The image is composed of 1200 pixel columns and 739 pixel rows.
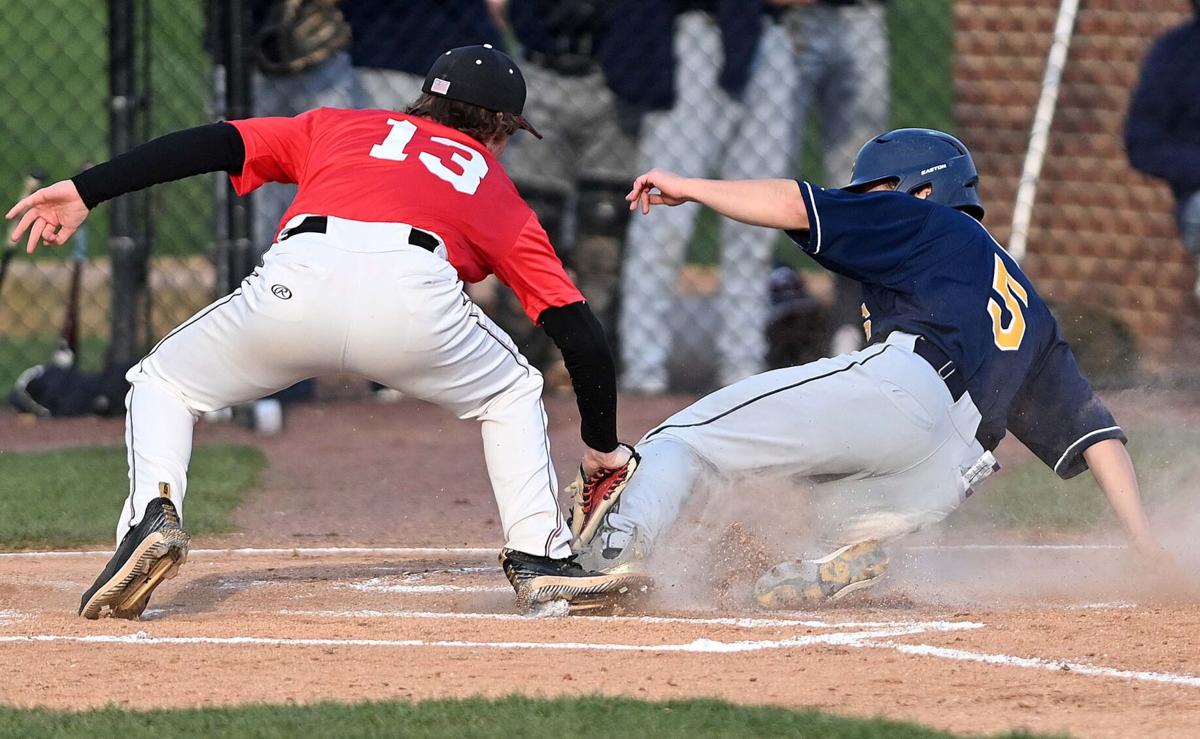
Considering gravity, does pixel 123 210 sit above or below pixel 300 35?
below

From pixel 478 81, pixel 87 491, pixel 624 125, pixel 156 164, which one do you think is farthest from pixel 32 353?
pixel 478 81

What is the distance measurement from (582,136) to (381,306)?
16.8 ft

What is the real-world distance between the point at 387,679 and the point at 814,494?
1.59 metres

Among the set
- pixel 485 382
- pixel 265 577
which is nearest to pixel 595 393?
pixel 485 382

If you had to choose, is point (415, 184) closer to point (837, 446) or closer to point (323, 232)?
point (323, 232)

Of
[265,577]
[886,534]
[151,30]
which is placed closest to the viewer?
[886,534]

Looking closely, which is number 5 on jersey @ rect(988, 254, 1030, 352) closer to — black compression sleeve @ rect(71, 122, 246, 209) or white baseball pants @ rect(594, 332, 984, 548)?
white baseball pants @ rect(594, 332, 984, 548)

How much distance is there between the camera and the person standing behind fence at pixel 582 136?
354 inches

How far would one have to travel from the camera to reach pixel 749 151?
30.1ft

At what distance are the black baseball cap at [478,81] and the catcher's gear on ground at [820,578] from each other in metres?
1.40

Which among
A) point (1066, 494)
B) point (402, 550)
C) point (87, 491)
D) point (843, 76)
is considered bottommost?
point (87, 491)

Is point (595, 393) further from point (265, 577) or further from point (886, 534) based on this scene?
point (265, 577)

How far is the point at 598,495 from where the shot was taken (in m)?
4.70

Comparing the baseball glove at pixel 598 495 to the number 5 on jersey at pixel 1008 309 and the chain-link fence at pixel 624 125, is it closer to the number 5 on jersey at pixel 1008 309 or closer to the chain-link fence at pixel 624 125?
the number 5 on jersey at pixel 1008 309
